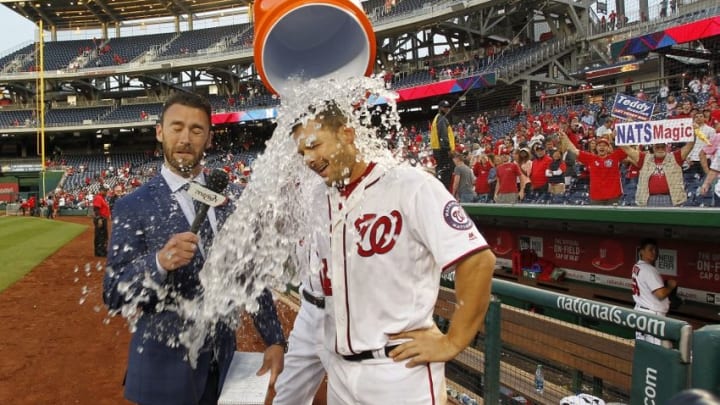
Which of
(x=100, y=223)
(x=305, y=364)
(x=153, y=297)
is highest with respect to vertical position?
(x=100, y=223)

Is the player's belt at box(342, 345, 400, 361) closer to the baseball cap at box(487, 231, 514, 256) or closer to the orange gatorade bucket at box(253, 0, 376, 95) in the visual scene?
the orange gatorade bucket at box(253, 0, 376, 95)

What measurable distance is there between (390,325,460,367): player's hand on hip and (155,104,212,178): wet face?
1.00 meters

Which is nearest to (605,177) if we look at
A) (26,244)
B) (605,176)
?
(605,176)

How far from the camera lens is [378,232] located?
5.69 feet

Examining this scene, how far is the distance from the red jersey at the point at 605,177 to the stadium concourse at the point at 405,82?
0.70 m

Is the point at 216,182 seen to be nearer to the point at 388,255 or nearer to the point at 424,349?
the point at 388,255

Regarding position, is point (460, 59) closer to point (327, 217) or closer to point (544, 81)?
point (544, 81)

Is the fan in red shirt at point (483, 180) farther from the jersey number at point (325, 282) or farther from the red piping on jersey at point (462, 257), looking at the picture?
the red piping on jersey at point (462, 257)

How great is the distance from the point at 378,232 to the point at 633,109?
6201mm

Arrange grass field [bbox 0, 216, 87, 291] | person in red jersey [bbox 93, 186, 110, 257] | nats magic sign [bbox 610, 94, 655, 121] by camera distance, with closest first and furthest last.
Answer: nats magic sign [bbox 610, 94, 655, 121] < grass field [bbox 0, 216, 87, 291] < person in red jersey [bbox 93, 186, 110, 257]

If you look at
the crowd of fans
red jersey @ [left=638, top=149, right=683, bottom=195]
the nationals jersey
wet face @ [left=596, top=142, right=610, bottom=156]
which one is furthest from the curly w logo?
wet face @ [left=596, top=142, right=610, bottom=156]

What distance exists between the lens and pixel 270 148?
A: 2.24m

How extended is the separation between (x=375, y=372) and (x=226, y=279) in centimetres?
69

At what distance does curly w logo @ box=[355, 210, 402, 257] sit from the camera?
172 cm
